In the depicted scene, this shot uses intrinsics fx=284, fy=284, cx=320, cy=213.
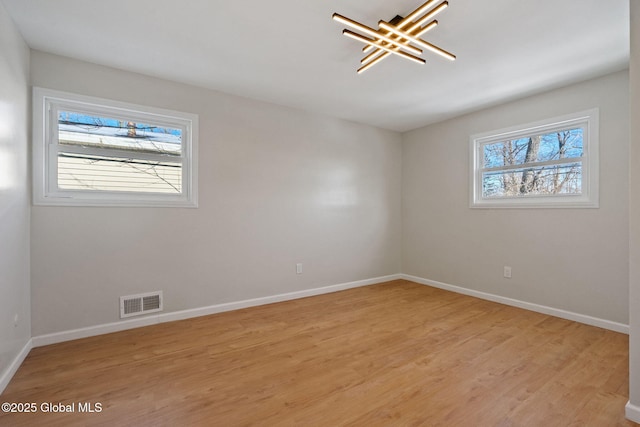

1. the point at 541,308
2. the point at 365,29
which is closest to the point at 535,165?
the point at 541,308

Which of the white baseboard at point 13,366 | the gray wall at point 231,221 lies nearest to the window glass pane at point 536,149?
the gray wall at point 231,221

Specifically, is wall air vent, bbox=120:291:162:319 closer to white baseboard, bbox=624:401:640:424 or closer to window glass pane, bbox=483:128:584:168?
white baseboard, bbox=624:401:640:424

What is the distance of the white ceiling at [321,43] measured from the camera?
1948 mm

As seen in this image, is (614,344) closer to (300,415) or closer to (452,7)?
(300,415)

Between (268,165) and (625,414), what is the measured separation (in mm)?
3561

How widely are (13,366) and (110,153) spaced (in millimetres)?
1841

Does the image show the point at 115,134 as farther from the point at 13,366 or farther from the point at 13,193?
the point at 13,366

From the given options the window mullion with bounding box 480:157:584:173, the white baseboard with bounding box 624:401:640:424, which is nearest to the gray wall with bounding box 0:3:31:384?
the white baseboard with bounding box 624:401:640:424

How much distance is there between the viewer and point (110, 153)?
2781mm

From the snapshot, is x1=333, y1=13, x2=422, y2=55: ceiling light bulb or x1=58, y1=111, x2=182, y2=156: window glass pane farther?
x1=58, y1=111, x2=182, y2=156: window glass pane

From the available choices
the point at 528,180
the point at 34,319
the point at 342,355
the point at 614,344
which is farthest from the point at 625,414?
the point at 34,319

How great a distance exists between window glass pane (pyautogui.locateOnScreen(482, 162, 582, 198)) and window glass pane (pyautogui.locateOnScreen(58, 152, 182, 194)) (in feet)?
13.0

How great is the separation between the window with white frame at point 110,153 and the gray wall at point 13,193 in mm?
167

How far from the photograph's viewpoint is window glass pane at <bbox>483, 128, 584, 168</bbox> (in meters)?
3.15
